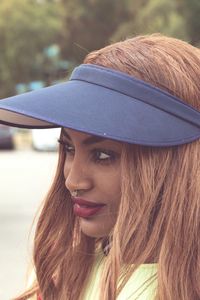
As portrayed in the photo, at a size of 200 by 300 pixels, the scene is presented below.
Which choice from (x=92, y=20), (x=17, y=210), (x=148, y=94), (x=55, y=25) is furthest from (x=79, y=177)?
(x=92, y=20)

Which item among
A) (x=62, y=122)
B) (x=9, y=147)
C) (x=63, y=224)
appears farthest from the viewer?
(x=9, y=147)

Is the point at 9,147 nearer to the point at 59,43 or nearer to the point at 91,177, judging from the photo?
the point at 59,43

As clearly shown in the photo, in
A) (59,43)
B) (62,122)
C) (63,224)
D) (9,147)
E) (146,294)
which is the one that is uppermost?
(59,43)

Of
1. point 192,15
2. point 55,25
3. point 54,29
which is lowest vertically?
point 192,15

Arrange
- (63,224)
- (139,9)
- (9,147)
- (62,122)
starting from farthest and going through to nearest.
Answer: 1. (139,9)
2. (9,147)
3. (63,224)
4. (62,122)

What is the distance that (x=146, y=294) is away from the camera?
117cm

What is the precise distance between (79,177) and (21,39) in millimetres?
38982

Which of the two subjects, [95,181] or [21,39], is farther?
[21,39]

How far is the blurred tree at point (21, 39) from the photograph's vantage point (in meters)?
39.4

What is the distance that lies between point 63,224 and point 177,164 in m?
0.35

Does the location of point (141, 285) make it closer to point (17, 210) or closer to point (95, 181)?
A: point (95, 181)

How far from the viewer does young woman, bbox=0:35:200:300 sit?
1142 mm

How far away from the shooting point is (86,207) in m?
1.25

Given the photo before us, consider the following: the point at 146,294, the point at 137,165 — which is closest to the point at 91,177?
the point at 137,165
